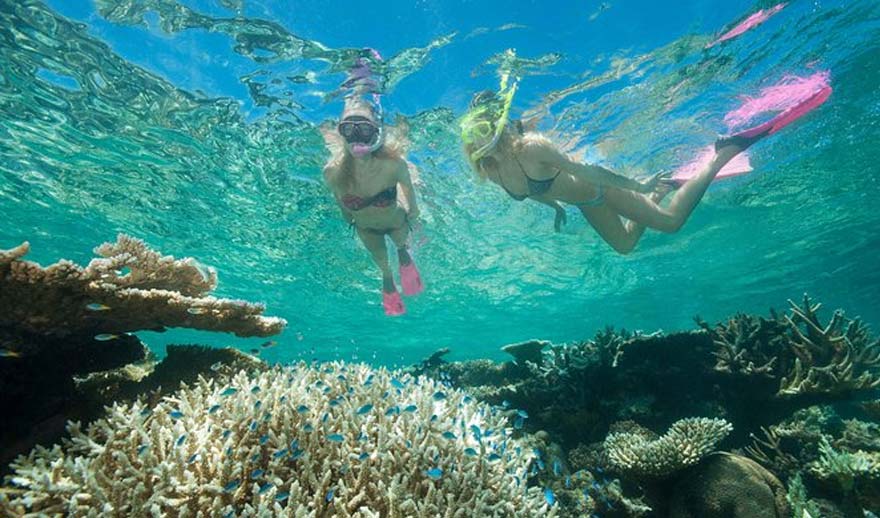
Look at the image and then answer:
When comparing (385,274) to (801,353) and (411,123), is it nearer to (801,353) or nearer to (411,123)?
(411,123)

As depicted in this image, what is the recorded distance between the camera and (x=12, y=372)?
3.54 m

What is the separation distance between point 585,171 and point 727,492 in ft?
18.5

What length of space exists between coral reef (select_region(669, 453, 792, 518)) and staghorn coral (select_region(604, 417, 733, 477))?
0.56ft

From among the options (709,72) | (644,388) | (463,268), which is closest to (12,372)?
(644,388)

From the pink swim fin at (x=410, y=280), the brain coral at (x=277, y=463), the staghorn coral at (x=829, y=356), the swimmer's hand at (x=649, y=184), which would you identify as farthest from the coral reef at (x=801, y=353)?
the pink swim fin at (x=410, y=280)

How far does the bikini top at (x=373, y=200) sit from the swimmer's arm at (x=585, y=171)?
3478 mm

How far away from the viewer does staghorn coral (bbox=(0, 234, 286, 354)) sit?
10.8ft

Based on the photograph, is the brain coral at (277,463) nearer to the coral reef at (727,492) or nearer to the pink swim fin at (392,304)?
the coral reef at (727,492)

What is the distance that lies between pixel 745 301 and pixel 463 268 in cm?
2994

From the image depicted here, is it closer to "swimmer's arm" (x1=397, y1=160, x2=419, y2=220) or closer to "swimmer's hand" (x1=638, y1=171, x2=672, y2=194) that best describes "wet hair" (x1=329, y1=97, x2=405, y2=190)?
"swimmer's arm" (x1=397, y1=160, x2=419, y2=220)

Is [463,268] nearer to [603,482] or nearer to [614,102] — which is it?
[614,102]

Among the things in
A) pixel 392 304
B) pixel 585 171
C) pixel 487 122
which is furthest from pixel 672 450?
pixel 392 304

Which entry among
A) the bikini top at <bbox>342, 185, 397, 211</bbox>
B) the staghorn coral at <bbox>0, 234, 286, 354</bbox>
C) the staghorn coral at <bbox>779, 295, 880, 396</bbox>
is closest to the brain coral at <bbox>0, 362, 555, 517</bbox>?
the staghorn coral at <bbox>0, 234, 286, 354</bbox>

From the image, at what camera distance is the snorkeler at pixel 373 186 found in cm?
895
